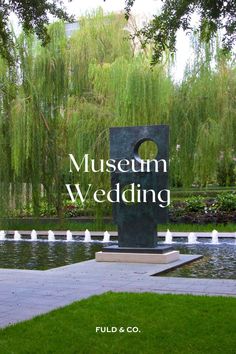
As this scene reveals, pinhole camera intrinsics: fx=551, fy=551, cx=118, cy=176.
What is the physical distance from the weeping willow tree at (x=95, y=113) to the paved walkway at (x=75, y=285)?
7.46 m

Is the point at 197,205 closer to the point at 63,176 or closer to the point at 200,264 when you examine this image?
the point at 63,176

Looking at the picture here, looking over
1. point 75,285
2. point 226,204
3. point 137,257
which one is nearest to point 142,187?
point 137,257

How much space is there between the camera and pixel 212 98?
17.5 metres

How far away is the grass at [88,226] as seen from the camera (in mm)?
18516

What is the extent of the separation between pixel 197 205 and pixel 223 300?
14429mm

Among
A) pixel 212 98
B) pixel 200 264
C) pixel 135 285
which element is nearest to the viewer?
pixel 135 285

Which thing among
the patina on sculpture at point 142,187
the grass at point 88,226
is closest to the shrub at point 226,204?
the grass at point 88,226

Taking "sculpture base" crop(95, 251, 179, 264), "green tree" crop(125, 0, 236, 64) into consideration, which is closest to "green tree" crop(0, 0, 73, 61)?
"green tree" crop(125, 0, 236, 64)

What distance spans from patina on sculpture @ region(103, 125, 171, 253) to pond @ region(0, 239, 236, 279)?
112 centimetres

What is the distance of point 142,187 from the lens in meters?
12.0

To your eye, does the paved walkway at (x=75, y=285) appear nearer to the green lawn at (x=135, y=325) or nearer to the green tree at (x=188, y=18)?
the green lawn at (x=135, y=325)

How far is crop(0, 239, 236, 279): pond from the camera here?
411 inches

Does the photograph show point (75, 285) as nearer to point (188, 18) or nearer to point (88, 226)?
point (188, 18)

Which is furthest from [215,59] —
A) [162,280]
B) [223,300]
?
[223,300]
